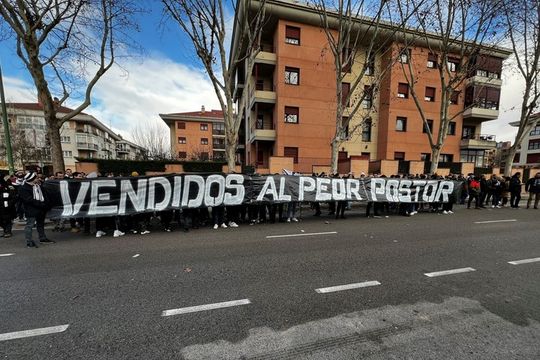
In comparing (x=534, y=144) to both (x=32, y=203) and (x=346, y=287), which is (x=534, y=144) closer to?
(x=346, y=287)

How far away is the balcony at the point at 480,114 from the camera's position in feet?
80.4

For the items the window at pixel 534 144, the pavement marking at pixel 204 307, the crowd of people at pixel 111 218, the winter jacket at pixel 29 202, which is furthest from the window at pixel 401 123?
the window at pixel 534 144

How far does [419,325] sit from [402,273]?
58.5 inches

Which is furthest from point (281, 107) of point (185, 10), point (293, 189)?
point (293, 189)

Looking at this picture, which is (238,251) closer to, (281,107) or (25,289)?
(25,289)

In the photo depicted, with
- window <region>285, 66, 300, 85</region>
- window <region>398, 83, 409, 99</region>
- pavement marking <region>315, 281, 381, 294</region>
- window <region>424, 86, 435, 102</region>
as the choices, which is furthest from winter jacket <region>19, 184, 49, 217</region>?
window <region>424, 86, 435, 102</region>

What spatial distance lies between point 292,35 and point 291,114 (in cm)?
658

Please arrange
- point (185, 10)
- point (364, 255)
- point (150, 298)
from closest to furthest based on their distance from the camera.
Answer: point (150, 298), point (364, 255), point (185, 10)

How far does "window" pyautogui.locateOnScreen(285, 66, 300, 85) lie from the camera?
20375 mm

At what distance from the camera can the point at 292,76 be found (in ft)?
67.4

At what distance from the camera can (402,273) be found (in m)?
4.01

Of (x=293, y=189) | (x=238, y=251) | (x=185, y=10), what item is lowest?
(x=238, y=251)

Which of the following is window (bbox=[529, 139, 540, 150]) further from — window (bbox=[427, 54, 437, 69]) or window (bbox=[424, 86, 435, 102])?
window (bbox=[427, 54, 437, 69])

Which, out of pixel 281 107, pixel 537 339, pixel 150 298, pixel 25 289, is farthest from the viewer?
pixel 281 107
